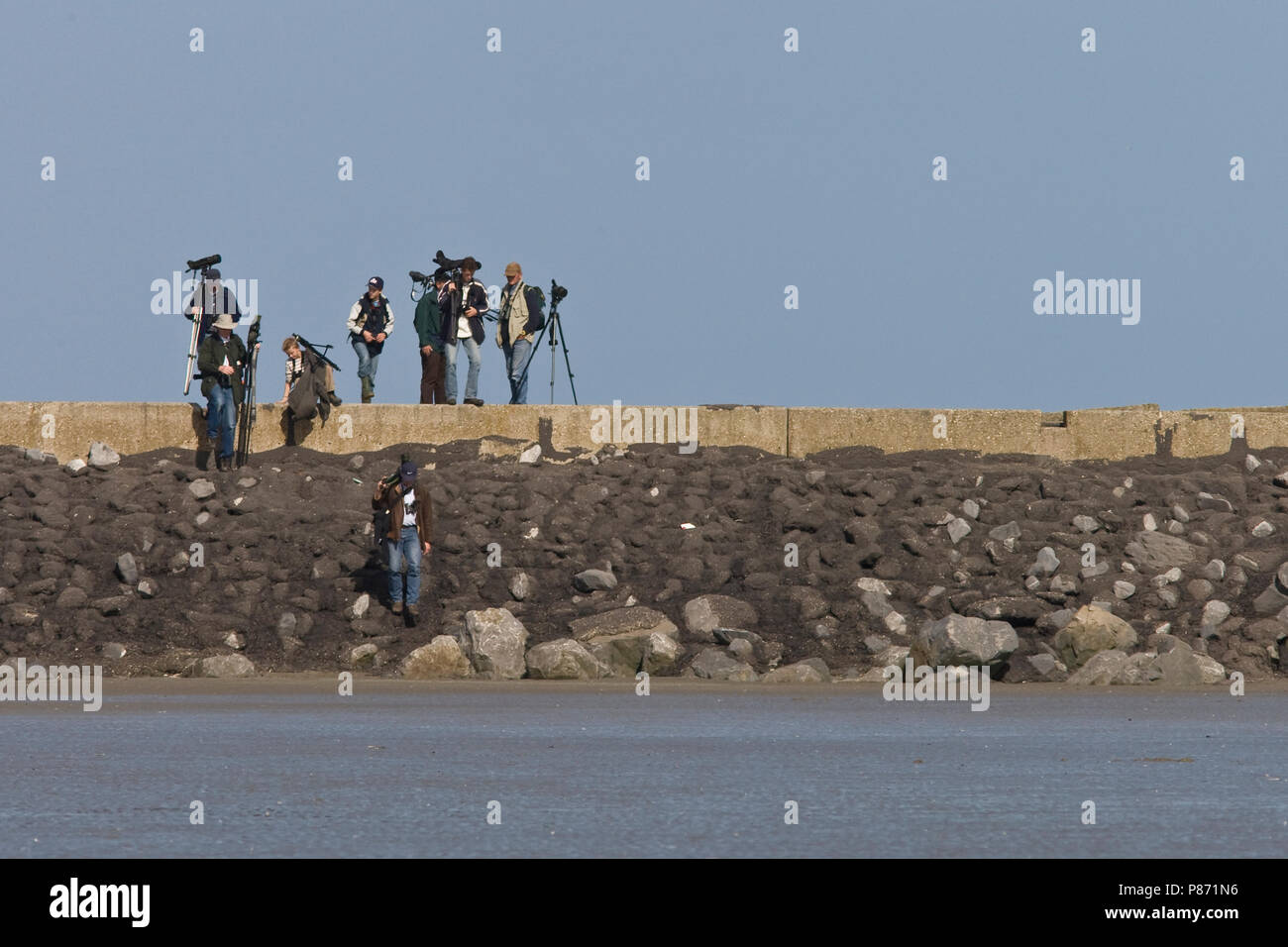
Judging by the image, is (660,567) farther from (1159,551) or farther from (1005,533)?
(1159,551)

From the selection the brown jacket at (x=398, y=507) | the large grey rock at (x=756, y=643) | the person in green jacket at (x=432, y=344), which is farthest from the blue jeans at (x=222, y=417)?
the large grey rock at (x=756, y=643)

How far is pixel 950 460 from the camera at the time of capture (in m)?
25.4

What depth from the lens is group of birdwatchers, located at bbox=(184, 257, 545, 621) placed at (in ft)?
80.8

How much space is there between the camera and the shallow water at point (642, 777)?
28.0 feet

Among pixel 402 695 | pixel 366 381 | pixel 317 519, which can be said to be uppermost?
pixel 366 381

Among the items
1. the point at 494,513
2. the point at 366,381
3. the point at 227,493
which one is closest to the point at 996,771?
the point at 494,513

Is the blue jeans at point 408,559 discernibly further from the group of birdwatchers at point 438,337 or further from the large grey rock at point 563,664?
the group of birdwatchers at point 438,337

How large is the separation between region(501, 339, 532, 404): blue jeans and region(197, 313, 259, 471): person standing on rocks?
3466 mm

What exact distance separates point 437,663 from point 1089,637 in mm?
6221

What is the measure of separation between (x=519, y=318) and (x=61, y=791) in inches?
642

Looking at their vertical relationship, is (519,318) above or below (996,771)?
above

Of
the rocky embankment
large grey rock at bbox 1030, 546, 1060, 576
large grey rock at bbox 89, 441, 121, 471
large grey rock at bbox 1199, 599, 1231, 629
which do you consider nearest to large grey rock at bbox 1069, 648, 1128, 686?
the rocky embankment

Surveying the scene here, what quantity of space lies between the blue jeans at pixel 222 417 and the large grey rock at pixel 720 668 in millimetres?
7985
